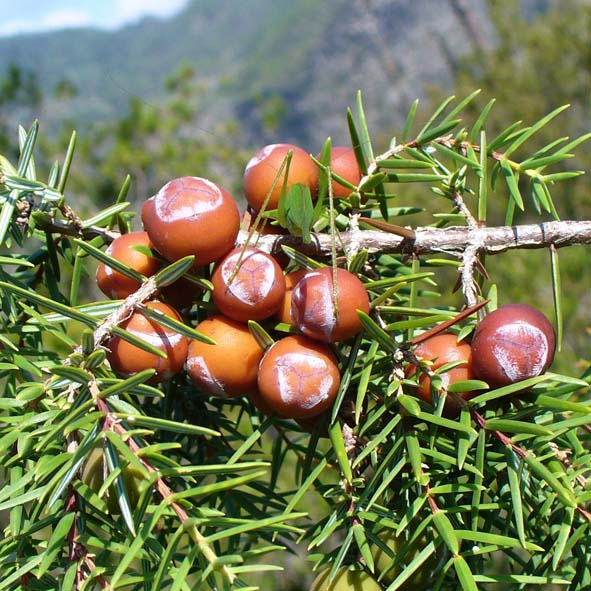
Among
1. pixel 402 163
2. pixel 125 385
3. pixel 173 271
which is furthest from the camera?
pixel 402 163

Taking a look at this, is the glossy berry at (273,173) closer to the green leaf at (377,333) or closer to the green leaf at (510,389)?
the green leaf at (377,333)

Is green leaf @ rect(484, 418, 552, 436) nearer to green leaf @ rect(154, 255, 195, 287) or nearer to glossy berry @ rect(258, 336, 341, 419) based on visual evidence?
glossy berry @ rect(258, 336, 341, 419)

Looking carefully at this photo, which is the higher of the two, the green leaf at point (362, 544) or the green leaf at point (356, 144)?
the green leaf at point (356, 144)

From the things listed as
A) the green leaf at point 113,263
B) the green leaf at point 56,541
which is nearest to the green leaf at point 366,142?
the green leaf at point 113,263

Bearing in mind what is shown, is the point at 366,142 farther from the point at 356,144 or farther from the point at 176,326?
the point at 176,326

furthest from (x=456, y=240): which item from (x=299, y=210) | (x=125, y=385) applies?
(x=125, y=385)
